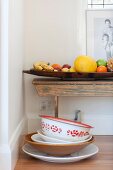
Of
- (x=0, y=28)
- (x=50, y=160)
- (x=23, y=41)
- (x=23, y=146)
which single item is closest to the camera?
(x=0, y=28)

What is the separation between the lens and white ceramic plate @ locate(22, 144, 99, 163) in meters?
1.40

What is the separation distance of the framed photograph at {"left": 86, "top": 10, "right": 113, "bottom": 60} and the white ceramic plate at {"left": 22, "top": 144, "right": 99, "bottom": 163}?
0.66 meters

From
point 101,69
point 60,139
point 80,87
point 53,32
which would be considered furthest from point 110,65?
point 60,139

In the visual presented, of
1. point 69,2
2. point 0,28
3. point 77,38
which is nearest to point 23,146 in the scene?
point 0,28

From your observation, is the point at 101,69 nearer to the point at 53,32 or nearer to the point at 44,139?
the point at 53,32

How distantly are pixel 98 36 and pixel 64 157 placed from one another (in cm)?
89

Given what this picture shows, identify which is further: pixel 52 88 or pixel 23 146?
pixel 52 88

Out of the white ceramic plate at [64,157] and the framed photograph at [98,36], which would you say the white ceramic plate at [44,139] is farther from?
the framed photograph at [98,36]

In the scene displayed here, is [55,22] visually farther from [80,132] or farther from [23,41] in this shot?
[80,132]

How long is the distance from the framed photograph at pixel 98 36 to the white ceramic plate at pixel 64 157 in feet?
2.16

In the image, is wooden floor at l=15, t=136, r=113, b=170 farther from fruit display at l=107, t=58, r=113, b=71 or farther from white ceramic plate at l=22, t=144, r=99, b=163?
fruit display at l=107, t=58, r=113, b=71

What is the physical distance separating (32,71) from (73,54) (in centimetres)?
36

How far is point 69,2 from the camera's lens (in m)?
1.98

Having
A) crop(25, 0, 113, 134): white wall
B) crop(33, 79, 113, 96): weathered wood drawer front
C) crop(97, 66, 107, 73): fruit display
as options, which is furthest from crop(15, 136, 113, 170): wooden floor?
crop(25, 0, 113, 134): white wall
